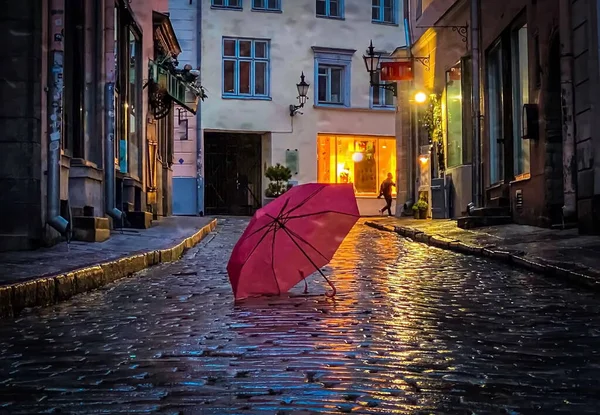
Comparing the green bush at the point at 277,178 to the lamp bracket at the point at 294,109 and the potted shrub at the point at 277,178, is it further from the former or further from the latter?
the lamp bracket at the point at 294,109

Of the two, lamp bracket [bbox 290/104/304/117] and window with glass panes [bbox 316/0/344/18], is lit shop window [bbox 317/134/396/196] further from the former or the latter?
window with glass panes [bbox 316/0/344/18]

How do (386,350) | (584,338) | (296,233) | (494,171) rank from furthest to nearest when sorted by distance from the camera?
(494,171) → (296,233) → (584,338) → (386,350)

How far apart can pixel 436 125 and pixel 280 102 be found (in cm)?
1097

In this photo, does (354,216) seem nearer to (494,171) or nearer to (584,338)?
(584,338)

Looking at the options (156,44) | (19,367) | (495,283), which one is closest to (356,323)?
(19,367)

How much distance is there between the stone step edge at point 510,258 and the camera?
6.78 metres

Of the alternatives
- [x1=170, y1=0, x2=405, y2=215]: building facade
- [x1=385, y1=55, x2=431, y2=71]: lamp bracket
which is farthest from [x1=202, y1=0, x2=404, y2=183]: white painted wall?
[x1=385, y1=55, x2=431, y2=71]: lamp bracket

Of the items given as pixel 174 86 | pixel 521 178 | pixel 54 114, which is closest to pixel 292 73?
pixel 174 86

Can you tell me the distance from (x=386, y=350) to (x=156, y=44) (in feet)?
59.2

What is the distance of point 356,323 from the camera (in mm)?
4938

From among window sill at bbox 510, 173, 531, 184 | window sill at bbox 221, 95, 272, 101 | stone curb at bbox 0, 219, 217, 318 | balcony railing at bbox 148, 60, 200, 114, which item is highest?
window sill at bbox 221, 95, 272, 101

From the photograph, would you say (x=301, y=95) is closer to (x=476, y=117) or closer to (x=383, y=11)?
(x=383, y=11)

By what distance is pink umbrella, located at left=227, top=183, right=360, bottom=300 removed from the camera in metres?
5.92

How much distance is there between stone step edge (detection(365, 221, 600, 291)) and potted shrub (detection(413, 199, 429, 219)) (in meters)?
6.44
